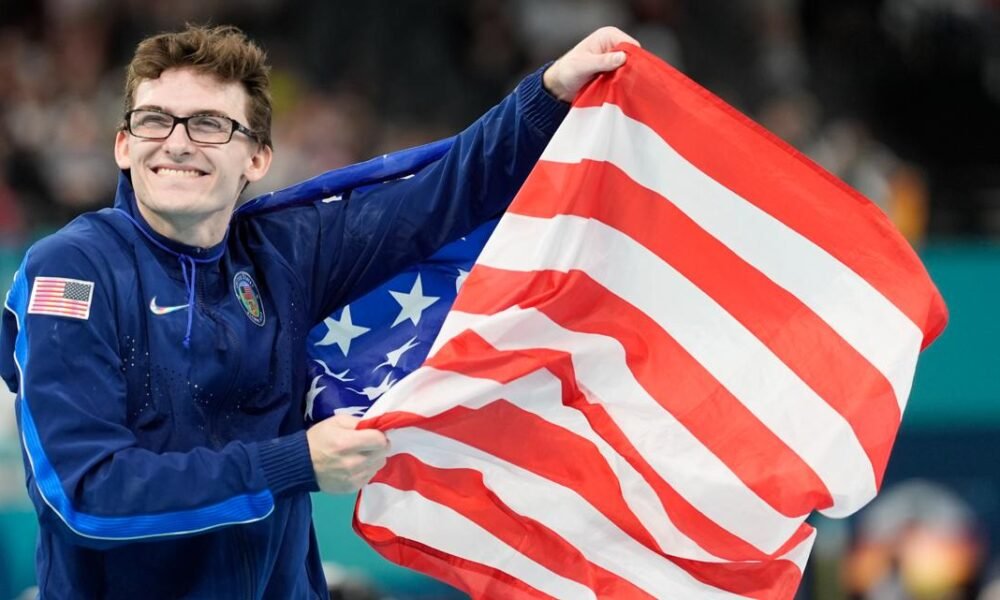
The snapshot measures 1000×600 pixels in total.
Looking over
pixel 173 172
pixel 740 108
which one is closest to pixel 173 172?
pixel 173 172

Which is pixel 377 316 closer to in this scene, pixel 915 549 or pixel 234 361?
pixel 234 361

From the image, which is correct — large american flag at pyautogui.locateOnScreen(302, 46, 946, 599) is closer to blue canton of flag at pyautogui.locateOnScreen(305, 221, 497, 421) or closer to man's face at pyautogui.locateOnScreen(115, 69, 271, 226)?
blue canton of flag at pyautogui.locateOnScreen(305, 221, 497, 421)

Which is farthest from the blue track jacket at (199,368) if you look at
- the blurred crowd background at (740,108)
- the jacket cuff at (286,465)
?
the blurred crowd background at (740,108)

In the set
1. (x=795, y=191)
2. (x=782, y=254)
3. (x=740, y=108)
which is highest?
(x=740, y=108)

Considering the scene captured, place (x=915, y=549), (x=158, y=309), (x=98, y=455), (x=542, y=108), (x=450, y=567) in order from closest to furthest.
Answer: (x=98, y=455)
(x=158, y=309)
(x=542, y=108)
(x=450, y=567)
(x=915, y=549)

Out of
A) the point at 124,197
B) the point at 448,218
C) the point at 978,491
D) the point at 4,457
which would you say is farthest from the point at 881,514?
the point at 124,197

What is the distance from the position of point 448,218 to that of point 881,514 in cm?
508

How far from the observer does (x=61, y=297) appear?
334 centimetres

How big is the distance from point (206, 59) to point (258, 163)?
302 millimetres

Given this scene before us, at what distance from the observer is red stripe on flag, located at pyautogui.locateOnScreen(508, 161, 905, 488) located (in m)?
3.84

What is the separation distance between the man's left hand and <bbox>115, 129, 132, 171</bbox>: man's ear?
1.02m

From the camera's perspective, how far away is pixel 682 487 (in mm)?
3887

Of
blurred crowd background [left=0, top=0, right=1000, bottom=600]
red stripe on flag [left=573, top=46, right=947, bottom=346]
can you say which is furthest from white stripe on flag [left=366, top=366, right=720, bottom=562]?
blurred crowd background [left=0, top=0, right=1000, bottom=600]

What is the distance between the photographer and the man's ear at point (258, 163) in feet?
12.3
